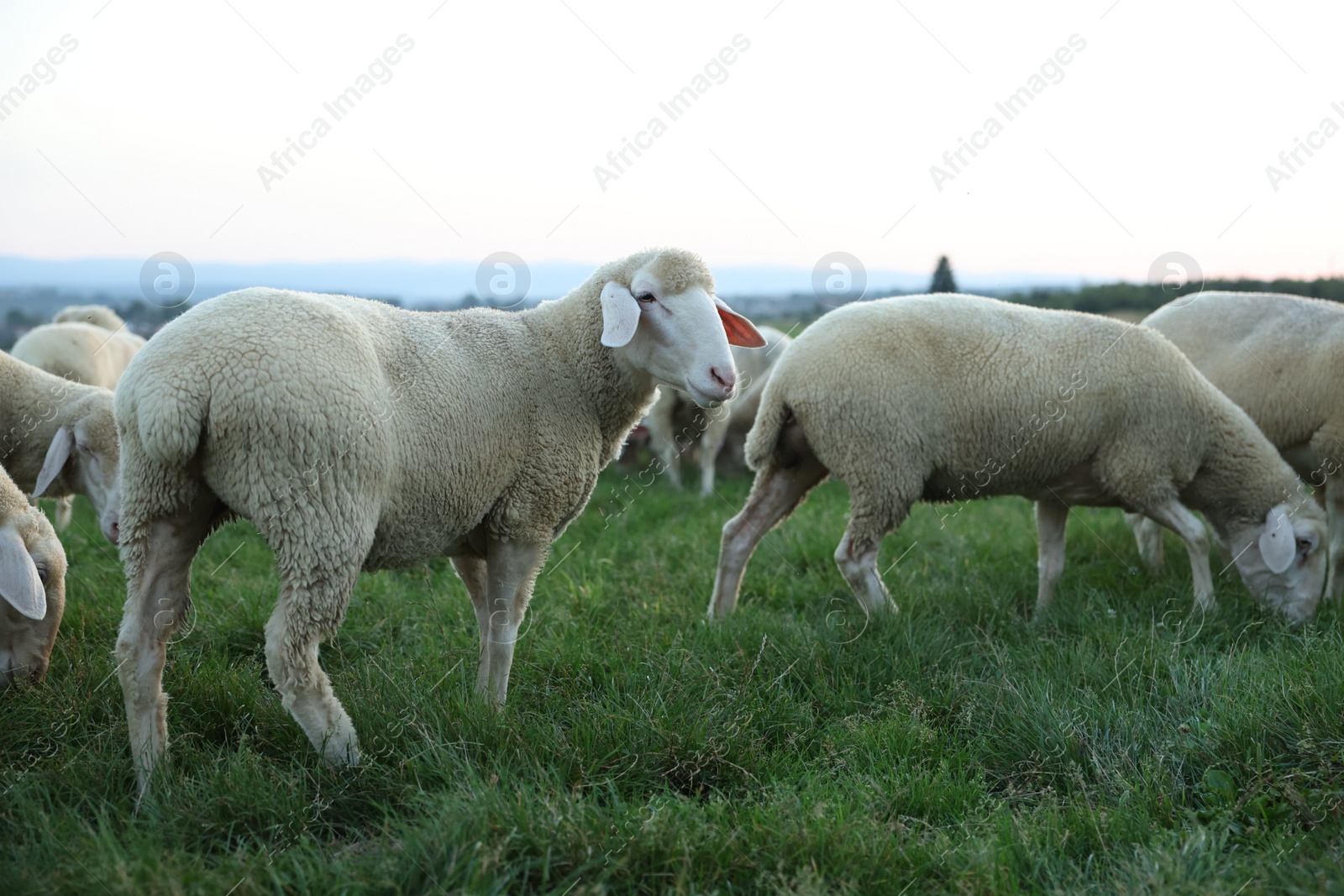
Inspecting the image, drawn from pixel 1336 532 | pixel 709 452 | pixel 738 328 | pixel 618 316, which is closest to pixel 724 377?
pixel 618 316

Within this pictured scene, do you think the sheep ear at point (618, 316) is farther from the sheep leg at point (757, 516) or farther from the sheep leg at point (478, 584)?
the sheep leg at point (757, 516)

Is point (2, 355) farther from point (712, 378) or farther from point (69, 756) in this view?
point (712, 378)

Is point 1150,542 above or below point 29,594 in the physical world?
above

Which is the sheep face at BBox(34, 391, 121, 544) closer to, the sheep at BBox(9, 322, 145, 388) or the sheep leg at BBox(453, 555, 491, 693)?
the sheep leg at BBox(453, 555, 491, 693)

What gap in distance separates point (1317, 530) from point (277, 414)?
4960 millimetres

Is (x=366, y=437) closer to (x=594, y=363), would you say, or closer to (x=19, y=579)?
(x=594, y=363)

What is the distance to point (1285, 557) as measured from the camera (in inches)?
178

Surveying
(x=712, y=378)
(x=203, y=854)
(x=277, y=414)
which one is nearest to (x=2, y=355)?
(x=277, y=414)

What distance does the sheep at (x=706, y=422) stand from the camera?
852cm

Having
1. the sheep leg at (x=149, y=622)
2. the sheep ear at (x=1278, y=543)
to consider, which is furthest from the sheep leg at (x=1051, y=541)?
the sheep leg at (x=149, y=622)

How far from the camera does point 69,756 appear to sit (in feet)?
8.83

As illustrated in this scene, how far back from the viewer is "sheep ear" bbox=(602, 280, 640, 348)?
9.82ft

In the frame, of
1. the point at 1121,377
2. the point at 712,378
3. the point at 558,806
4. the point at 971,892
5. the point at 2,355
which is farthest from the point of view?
the point at 1121,377

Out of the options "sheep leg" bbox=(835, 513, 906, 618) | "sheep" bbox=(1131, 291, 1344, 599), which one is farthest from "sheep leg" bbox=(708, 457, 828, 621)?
"sheep" bbox=(1131, 291, 1344, 599)
